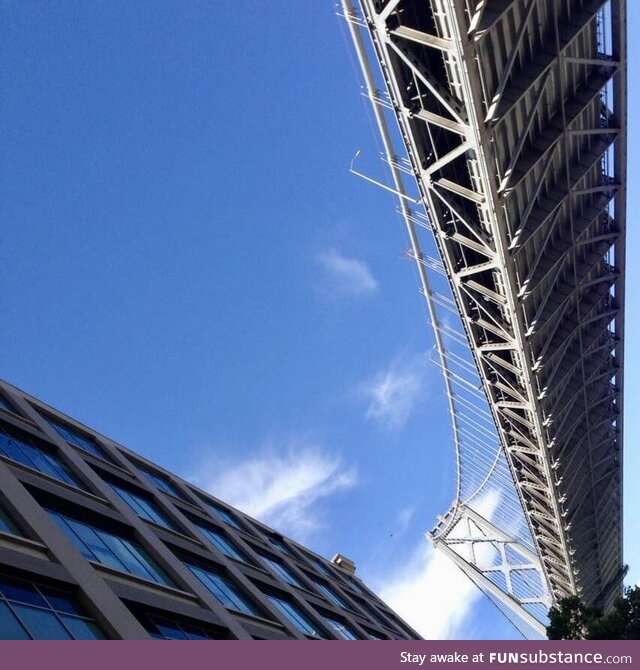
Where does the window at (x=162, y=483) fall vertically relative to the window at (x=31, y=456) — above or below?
above

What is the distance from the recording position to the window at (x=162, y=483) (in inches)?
1220

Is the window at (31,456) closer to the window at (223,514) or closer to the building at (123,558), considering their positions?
the building at (123,558)

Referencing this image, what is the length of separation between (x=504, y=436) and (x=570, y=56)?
65.9 feet

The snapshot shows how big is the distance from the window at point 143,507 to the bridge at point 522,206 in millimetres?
14149

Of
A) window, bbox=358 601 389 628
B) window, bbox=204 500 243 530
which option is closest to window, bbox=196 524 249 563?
window, bbox=204 500 243 530

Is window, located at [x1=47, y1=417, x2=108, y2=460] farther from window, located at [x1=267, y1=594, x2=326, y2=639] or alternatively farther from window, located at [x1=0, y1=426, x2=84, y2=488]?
window, located at [x1=267, y1=594, x2=326, y2=639]

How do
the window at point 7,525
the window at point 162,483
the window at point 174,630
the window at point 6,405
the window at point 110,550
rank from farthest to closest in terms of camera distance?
the window at point 162,483 → the window at point 6,405 → the window at point 110,550 → the window at point 174,630 → the window at point 7,525

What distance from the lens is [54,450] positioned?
23.2 m

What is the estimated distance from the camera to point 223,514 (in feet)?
119

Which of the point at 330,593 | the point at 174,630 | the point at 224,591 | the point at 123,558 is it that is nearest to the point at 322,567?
the point at 330,593

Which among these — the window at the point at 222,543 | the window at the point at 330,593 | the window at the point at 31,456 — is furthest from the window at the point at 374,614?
the window at the point at 31,456

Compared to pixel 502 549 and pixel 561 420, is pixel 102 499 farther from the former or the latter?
pixel 502 549

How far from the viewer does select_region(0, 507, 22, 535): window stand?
1523cm
